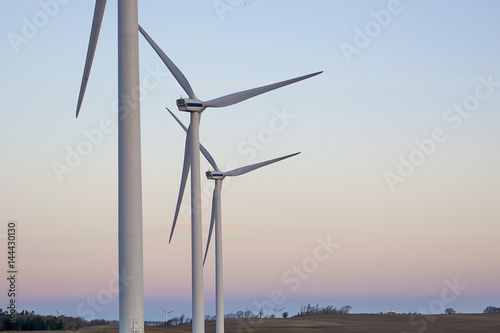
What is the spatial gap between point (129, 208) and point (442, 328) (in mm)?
66747

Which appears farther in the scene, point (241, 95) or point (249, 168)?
point (249, 168)

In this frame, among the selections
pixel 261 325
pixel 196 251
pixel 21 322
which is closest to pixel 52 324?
pixel 21 322

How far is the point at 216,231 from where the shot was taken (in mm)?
54125

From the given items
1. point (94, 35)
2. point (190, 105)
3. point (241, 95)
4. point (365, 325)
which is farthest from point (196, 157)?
point (365, 325)

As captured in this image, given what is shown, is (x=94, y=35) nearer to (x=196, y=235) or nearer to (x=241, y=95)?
(x=241, y=95)

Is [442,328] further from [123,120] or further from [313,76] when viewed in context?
[123,120]

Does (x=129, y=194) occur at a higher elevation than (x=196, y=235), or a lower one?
lower

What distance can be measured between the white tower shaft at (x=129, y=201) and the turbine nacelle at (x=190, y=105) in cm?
2088


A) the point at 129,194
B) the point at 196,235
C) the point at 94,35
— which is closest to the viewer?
the point at 129,194

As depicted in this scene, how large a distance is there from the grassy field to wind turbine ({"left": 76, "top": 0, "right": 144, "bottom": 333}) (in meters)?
60.4

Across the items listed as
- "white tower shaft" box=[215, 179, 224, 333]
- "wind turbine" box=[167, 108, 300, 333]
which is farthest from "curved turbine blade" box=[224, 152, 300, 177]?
"white tower shaft" box=[215, 179, 224, 333]

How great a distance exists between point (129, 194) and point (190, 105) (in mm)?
21740

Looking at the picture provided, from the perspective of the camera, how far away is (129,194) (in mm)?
22422

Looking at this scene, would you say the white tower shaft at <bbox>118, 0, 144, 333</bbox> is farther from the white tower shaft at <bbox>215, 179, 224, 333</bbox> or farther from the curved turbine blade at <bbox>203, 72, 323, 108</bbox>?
the white tower shaft at <bbox>215, 179, 224, 333</bbox>
